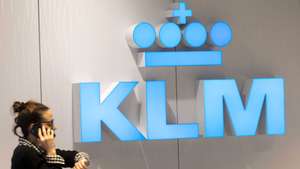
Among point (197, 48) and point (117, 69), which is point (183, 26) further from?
point (117, 69)

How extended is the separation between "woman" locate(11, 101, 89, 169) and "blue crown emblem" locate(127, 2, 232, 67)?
53.3 inches

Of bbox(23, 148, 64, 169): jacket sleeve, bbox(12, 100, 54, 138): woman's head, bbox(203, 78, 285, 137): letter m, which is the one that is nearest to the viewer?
bbox(23, 148, 64, 169): jacket sleeve

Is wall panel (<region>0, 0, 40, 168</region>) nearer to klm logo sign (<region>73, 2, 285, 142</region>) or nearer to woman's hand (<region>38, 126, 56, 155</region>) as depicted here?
klm logo sign (<region>73, 2, 285, 142</region>)

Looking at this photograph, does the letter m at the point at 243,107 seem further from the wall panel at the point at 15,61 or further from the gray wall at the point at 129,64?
the wall panel at the point at 15,61

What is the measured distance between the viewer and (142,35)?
4535mm

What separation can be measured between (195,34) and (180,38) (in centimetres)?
12

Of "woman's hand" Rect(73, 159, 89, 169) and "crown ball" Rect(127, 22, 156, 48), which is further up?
"crown ball" Rect(127, 22, 156, 48)

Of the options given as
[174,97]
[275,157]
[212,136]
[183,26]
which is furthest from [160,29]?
[275,157]

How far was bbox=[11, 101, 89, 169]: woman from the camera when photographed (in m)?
3.21

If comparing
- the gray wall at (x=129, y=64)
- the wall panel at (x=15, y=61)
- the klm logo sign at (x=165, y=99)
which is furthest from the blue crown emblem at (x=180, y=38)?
the wall panel at (x=15, y=61)

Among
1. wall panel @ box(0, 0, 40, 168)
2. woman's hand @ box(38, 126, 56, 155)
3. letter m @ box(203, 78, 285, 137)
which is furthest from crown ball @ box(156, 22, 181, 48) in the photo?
woman's hand @ box(38, 126, 56, 155)

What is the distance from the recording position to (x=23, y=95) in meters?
4.46

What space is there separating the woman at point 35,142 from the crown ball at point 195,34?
160 cm

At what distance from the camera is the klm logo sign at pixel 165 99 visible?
446cm
